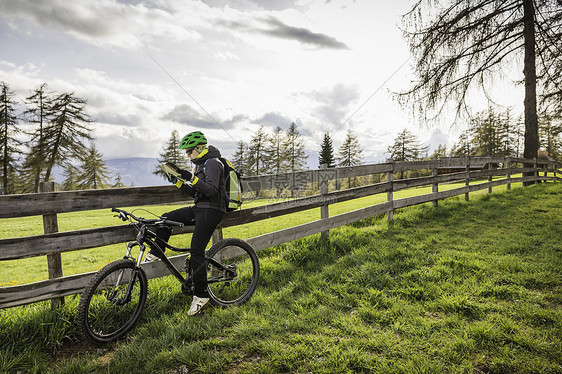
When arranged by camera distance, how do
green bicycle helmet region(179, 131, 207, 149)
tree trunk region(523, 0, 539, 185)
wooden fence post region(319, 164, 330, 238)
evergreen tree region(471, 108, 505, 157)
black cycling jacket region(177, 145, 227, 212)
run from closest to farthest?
1. black cycling jacket region(177, 145, 227, 212)
2. green bicycle helmet region(179, 131, 207, 149)
3. wooden fence post region(319, 164, 330, 238)
4. tree trunk region(523, 0, 539, 185)
5. evergreen tree region(471, 108, 505, 157)

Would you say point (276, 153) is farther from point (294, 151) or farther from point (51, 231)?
point (51, 231)

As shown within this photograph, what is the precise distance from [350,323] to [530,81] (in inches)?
601

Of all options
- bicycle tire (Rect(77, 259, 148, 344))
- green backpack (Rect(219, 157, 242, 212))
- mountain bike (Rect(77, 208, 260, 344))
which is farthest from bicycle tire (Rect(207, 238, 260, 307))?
bicycle tire (Rect(77, 259, 148, 344))

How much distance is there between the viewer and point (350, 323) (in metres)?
3.27

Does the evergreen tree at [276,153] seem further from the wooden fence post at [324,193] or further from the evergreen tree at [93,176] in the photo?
the wooden fence post at [324,193]

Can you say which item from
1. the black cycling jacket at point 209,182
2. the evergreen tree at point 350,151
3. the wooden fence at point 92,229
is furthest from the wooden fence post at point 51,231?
the evergreen tree at point 350,151

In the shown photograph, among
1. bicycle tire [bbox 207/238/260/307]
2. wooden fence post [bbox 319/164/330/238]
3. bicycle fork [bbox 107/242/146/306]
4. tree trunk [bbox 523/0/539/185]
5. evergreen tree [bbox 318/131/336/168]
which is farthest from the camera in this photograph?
evergreen tree [bbox 318/131/336/168]

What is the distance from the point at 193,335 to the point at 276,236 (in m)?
2.37

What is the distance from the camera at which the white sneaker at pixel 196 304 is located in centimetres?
356

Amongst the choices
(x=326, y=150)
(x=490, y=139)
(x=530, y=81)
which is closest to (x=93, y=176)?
(x=326, y=150)

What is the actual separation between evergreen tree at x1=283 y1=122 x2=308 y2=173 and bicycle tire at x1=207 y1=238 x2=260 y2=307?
52242mm

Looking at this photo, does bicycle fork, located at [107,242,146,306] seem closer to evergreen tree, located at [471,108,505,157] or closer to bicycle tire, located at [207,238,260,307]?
bicycle tire, located at [207,238,260,307]

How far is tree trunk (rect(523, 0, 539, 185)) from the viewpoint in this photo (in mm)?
11281

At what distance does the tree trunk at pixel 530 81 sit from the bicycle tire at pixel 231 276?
14.8 metres
